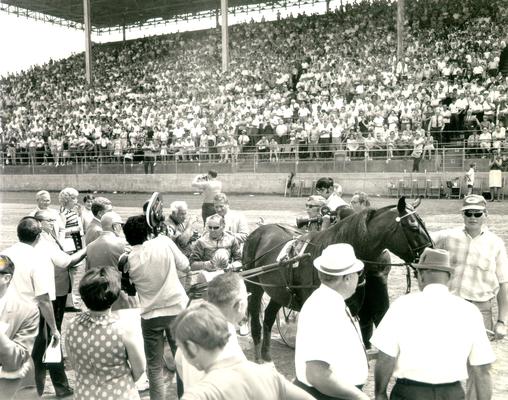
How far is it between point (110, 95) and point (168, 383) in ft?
110

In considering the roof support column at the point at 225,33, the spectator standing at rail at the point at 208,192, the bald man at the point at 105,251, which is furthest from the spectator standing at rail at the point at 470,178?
the bald man at the point at 105,251

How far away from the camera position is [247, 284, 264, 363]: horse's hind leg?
762 centimetres

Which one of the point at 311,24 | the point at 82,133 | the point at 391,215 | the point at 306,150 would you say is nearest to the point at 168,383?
the point at 391,215

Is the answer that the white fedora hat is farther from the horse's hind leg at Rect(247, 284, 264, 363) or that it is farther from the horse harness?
the horse's hind leg at Rect(247, 284, 264, 363)

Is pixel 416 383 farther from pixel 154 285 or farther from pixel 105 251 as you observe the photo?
pixel 105 251

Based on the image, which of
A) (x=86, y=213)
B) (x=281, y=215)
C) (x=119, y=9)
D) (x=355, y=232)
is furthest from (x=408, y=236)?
(x=119, y=9)

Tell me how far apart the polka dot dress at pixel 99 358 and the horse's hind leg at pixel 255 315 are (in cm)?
353

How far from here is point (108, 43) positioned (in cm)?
5269

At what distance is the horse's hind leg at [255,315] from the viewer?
25.0 feet

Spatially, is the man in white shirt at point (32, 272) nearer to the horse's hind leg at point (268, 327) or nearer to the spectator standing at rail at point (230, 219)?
the horse's hind leg at point (268, 327)

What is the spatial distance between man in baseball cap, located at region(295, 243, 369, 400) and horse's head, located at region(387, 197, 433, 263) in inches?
118

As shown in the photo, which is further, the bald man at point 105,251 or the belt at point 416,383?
the bald man at point 105,251

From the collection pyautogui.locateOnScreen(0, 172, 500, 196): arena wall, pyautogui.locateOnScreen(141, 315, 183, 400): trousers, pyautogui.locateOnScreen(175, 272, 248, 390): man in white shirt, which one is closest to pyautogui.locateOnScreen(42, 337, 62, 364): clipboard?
pyautogui.locateOnScreen(141, 315, 183, 400): trousers

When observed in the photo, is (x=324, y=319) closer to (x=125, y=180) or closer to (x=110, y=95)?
(x=125, y=180)
